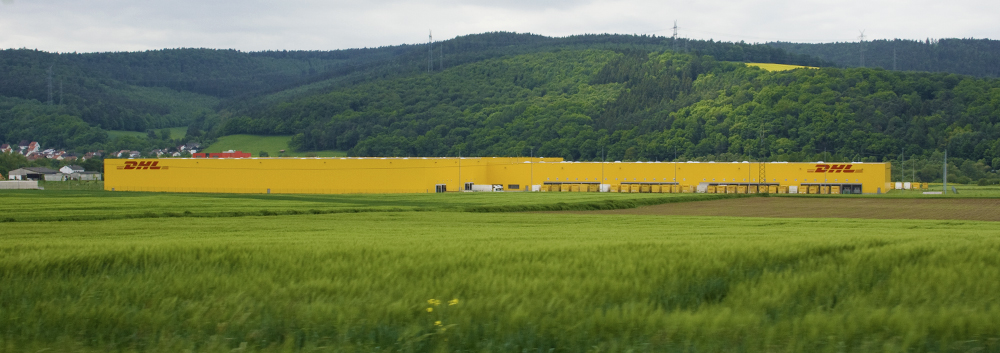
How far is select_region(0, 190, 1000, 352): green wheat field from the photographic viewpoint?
751 centimetres

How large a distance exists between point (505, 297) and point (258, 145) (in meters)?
157

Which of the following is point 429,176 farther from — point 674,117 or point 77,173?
point 77,173

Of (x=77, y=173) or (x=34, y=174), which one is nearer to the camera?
(x=34, y=174)

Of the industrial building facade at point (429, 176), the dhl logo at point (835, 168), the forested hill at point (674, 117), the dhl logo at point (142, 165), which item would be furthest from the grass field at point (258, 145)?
the dhl logo at point (835, 168)

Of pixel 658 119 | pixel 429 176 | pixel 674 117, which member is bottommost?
pixel 429 176

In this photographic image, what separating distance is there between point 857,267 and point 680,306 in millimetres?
3143

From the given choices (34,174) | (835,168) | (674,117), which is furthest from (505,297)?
(674,117)

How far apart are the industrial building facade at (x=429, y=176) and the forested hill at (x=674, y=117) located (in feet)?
114

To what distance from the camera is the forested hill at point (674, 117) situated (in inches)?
4572

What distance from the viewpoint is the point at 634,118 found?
511ft

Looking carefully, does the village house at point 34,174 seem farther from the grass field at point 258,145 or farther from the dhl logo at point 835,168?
the dhl logo at point 835,168

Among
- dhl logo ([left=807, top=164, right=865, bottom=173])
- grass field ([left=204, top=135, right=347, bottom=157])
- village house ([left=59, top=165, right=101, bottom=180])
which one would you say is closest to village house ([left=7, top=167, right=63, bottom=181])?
village house ([left=59, top=165, right=101, bottom=180])

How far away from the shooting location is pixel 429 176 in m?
79.5

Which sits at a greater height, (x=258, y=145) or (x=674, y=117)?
(x=674, y=117)
